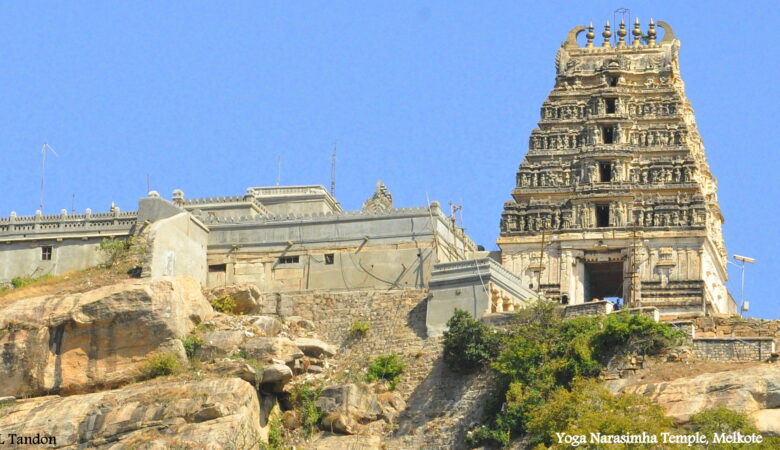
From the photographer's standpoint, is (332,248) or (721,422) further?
(332,248)

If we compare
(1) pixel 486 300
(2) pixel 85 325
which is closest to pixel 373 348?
(1) pixel 486 300

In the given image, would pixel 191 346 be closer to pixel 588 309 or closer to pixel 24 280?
pixel 24 280

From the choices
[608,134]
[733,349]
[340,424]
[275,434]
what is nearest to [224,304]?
[275,434]

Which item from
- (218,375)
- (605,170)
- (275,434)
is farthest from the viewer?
(605,170)

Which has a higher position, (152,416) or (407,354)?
(407,354)

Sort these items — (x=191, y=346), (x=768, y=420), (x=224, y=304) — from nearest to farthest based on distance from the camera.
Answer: (x=768, y=420), (x=191, y=346), (x=224, y=304)

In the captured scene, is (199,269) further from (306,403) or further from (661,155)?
(661,155)

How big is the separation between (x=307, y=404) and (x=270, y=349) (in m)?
2.21

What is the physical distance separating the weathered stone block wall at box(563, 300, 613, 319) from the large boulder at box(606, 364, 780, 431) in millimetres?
5951

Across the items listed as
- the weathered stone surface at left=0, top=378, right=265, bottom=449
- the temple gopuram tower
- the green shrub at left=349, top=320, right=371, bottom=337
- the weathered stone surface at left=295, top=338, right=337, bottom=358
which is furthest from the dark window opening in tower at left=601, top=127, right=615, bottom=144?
the weathered stone surface at left=0, top=378, right=265, bottom=449

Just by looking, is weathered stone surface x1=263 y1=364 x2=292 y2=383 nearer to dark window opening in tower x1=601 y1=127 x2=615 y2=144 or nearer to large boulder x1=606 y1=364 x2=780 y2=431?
large boulder x1=606 y1=364 x2=780 y2=431

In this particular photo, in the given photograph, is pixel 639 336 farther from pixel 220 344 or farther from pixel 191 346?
pixel 191 346

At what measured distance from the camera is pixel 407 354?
70.3m

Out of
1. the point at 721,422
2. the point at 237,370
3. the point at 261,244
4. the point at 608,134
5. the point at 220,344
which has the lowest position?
the point at 721,422
